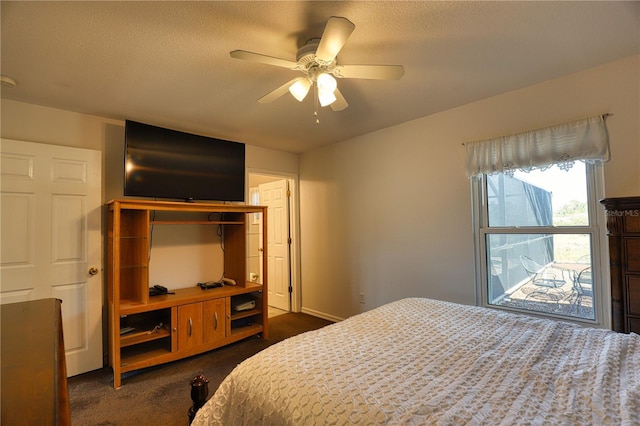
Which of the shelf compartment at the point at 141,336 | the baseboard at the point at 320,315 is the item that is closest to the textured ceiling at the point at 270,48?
the shelf compartment at the point at 141,336

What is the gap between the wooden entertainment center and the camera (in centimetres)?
253

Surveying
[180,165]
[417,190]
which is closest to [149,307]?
[180,165]

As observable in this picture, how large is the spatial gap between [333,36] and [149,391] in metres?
2.79

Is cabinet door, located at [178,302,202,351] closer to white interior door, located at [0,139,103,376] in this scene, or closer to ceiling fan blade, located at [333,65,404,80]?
white interior door, located at [0,139,103,376]

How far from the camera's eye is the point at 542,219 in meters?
2.46

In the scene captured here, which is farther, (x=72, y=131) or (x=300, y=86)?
(x=72, y=131)

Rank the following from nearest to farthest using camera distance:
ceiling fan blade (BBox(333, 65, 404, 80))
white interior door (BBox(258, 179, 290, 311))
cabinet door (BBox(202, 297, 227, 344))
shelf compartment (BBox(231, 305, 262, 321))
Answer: ceiling fan blade (BBox(333, 65, 404, 80)), cabinet door (BBox(202, 297, 227, 344)), shelf compartment (BBox(231, 305, 262, 321)), white interior door (BBox(258, 179, 290, 311))

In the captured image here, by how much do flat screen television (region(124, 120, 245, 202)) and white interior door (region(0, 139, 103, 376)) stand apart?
1.15 ft

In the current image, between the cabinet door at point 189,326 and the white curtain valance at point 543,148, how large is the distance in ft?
9.49

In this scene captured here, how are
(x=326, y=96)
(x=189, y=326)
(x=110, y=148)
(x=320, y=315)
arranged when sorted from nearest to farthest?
(x=326, y=96), (x=189, y=326), (x=110, y=148), (x=320, y=315)

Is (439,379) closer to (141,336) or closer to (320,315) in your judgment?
(141,336)

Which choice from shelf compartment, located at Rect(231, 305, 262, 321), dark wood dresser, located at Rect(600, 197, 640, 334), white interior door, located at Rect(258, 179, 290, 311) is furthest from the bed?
white interior door, located at Rect(258, 179, 290, 311)

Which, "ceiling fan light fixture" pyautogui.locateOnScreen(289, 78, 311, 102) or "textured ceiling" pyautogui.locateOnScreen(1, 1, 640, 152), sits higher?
"textured ceiling" pyautogui.locateOnScreen(1, 1, 640, 152)

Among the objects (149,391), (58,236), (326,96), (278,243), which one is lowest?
(149,391)
